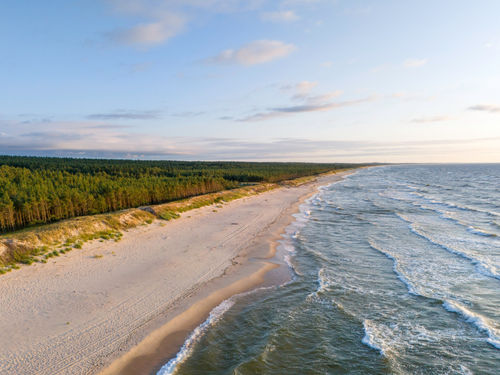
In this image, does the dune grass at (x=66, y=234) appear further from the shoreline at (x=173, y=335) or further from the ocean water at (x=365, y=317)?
the ocean water at (x=365, y=317)

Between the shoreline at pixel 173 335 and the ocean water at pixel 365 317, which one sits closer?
the shoreline at pixel 173 335

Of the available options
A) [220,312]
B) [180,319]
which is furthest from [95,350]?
[220,312]

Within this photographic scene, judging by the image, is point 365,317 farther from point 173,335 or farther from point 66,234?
point 66,234

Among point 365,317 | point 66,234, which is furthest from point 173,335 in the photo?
point 66,234

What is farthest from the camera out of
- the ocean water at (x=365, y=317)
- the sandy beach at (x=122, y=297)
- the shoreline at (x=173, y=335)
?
the ocean water at (x=365, y=317)

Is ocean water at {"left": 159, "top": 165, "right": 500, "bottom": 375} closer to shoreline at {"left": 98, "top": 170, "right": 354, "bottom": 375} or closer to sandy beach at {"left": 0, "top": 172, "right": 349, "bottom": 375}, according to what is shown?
shoreline at {"left": 98, "top": 170, "right": 354, "bottom": 375}

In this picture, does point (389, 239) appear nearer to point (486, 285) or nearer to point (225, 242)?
point (486, 285)

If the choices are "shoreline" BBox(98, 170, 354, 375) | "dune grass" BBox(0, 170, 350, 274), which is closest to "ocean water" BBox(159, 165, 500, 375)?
"shoreline" BBox(98, 170, 354, 375)

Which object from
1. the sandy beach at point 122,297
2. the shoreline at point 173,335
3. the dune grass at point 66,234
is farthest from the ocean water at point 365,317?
the dune grass at point 66,234

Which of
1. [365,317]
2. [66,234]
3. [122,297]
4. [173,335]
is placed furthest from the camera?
[66,234]
